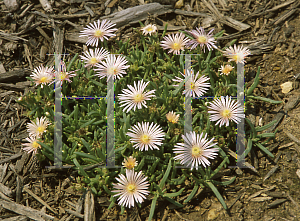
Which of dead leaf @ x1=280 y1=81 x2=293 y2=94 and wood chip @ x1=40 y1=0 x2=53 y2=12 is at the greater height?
wood chip @ x1=40 y1=0 x2=53 y2=12

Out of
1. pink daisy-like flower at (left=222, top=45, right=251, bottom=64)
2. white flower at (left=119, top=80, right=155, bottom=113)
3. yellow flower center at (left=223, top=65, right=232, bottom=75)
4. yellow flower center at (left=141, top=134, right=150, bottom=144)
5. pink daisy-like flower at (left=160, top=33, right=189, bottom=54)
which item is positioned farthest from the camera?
pink daisy-like flower at (left=160, top=33, right=189, bottom=54)

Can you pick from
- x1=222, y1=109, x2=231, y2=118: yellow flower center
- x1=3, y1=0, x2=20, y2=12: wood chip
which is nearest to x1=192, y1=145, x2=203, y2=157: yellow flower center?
x1=222, y1=109, x2=231, y2=118: yellow flower center

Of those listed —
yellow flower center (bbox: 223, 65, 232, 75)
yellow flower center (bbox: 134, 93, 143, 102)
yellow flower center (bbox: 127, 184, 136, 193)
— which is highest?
yellow flower center (bbox: 223, 65, 232, 75)

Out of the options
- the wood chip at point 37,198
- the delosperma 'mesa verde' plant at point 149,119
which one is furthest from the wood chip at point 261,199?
the wood chip at point 37,198

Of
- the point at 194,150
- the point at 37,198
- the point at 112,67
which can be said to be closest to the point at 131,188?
the point at 194,150

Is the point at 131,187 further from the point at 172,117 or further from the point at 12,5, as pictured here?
the point at 12,5

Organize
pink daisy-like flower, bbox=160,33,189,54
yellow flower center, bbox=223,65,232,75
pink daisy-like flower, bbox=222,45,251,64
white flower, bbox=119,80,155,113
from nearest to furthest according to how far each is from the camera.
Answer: white flower, bbox=119,80,155,113, yellow flower center, bbox=223,65,232,75, pink daisy-like flower, bbox=222,45,251,64, pink daisy-like flower, bbox=160,33,189,54

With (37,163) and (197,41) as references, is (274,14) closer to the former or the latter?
(197,41)

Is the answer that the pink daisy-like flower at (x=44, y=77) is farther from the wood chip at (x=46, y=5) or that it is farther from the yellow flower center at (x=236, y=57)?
the yellow flower center at (x=236, y=57)

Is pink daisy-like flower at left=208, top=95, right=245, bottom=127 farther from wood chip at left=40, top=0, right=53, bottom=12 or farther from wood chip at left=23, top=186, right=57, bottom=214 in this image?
wood chip at left=40, top=0, right=53, bottom=12
